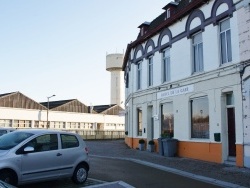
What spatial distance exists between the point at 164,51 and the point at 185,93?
4286 millimetres

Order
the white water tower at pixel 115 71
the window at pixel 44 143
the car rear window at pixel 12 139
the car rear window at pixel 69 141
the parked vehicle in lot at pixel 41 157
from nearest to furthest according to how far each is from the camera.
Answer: the parked vehicle in lot at pixel 41 157
the car rear window at pixel 12 139
the window at pixel 44 143
the car rear window at pixel 69 141
the white water tower at pixel 115 71

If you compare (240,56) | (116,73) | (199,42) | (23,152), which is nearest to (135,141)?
(199,42)

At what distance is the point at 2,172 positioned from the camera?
8.87 metres

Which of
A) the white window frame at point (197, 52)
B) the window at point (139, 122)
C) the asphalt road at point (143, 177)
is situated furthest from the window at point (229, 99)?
the window at point (139, 122)

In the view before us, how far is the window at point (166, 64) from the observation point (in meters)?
22.1

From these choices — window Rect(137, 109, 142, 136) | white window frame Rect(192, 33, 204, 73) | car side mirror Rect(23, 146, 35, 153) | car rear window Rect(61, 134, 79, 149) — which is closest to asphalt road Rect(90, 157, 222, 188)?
car rear window Rect(61, 134, 79, 149)

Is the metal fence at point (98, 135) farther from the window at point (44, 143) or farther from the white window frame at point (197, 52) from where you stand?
the window at point (44, 143)

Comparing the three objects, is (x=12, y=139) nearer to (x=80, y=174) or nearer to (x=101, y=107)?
(x=80, y=174)

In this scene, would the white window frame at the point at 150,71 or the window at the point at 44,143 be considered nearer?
the window at the point at 44,143

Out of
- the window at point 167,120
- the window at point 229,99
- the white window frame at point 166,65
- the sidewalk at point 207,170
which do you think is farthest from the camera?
the white window frame at point 166,65

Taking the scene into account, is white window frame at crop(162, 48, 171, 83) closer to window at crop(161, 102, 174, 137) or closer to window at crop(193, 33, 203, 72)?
window at crop(161, 102, 174, 137)

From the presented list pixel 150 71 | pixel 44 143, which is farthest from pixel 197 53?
pixel 44 143

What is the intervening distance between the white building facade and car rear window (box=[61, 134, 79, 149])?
7.53m

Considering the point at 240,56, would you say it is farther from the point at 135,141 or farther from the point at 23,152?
the point at 135,141
